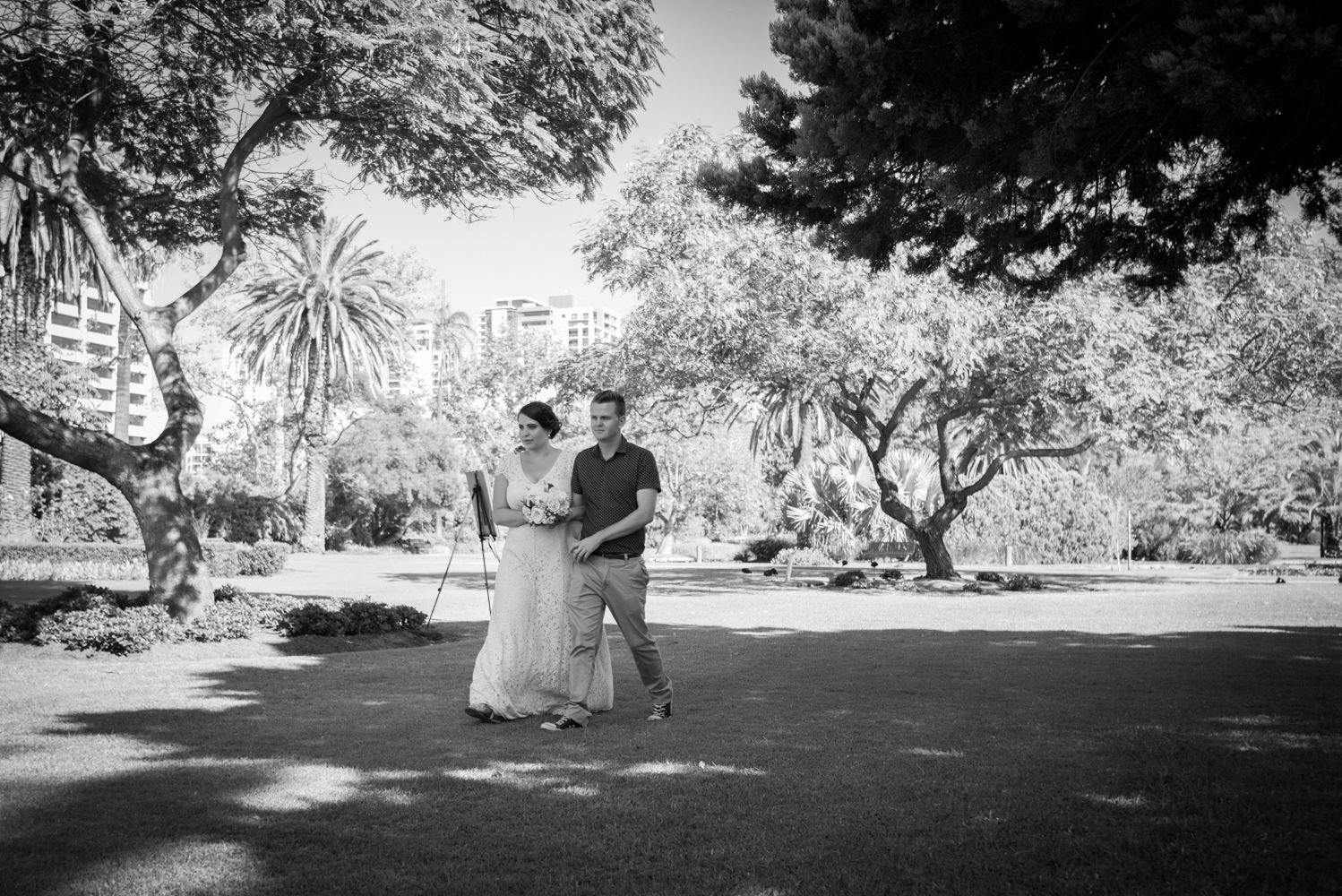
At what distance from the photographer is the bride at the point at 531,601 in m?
7.72

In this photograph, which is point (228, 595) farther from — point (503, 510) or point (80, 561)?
point (80, 561)

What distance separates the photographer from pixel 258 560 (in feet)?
98.7

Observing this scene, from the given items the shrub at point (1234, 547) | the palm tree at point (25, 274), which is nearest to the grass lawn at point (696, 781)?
the palm tree at point (25, 274)

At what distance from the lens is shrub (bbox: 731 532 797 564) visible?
46.3 meters

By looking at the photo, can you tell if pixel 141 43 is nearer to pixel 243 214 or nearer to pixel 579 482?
pixel 243 214

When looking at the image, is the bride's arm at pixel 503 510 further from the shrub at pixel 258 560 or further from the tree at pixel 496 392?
the tree at pixel 496 392

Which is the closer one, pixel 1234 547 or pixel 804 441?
pixel 1234 547

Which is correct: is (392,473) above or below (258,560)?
above

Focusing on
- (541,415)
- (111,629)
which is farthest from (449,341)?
(541,415)

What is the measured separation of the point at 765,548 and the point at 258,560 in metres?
23.5

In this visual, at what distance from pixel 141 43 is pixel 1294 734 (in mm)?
13750

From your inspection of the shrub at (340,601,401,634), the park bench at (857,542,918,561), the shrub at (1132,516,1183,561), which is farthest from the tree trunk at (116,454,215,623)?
the shrub at (1132,516,1183,561)

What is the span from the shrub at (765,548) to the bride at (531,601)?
1502 inches

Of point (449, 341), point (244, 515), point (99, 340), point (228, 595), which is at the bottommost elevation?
point (228, 595)
